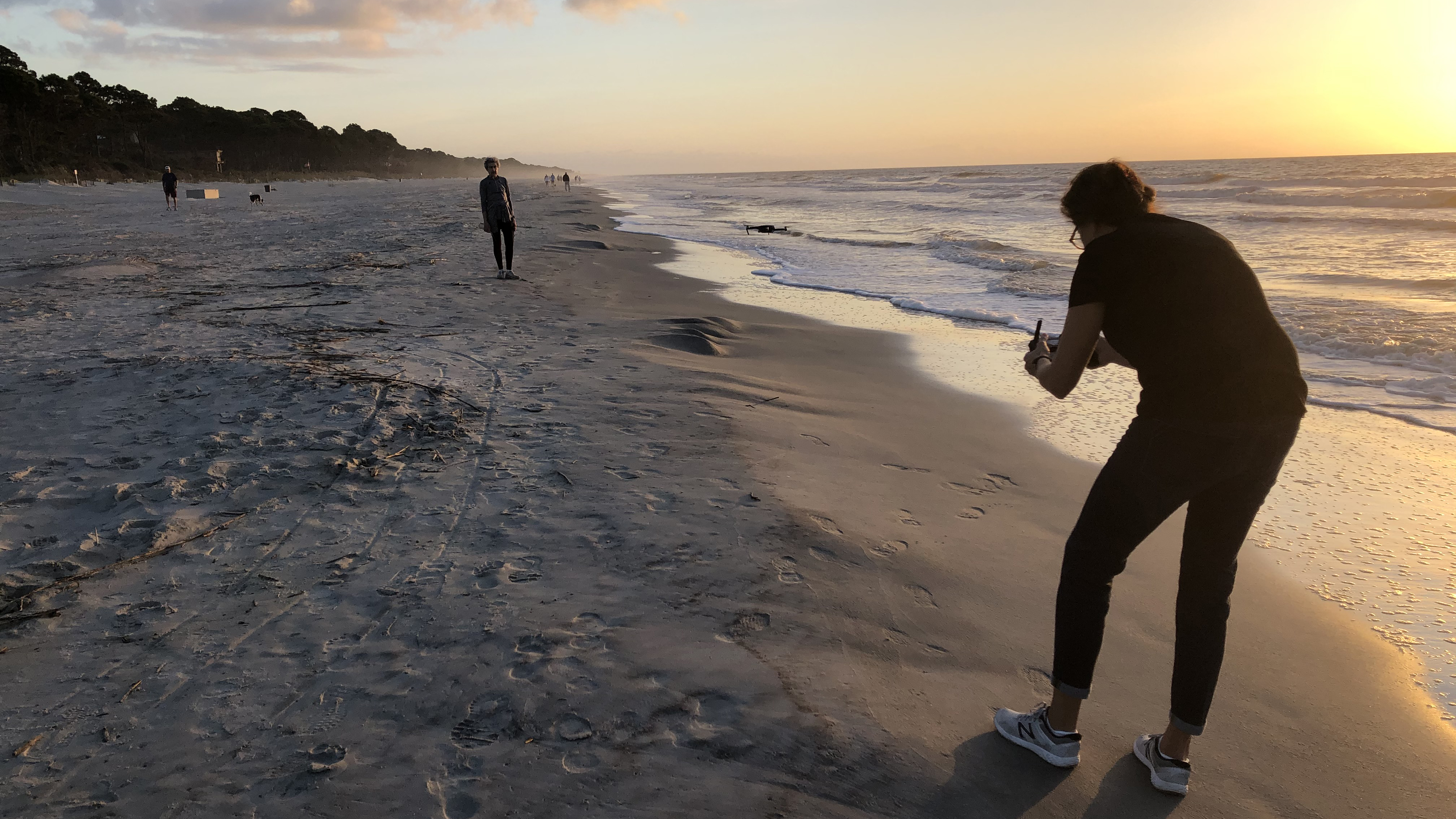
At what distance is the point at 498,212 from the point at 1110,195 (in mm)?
9471

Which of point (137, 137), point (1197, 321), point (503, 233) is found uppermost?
point (137, 137)

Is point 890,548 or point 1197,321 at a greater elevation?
point 1197,321

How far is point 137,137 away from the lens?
186 ft

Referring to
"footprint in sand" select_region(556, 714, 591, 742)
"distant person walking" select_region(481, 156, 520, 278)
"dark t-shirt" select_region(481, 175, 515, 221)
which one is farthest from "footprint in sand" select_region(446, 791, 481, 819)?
"dark t-shirt" select_region(481, 175, 515, 221)

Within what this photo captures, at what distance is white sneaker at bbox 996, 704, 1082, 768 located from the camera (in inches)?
83.3

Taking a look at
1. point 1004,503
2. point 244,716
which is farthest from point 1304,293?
point 244,716

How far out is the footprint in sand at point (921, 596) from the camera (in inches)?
112

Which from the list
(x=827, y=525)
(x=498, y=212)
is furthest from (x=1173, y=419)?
(x=498, y=212)

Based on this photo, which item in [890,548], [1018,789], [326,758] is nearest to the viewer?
[326,758]

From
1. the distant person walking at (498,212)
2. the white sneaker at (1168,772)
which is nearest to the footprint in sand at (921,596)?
the white sneaker at (1168,772)

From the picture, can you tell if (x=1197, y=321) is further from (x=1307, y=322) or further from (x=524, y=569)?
(x=1307, y=322)

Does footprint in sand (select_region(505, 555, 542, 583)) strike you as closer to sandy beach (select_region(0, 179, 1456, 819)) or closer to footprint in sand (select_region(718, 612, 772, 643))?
sandy beach (select_region(0, 179, 1456, 819))

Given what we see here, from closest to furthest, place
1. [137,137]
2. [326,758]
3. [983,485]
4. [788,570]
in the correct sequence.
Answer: [326,758], [788,570], [983,485], [137,137]

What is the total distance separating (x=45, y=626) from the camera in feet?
7.80
